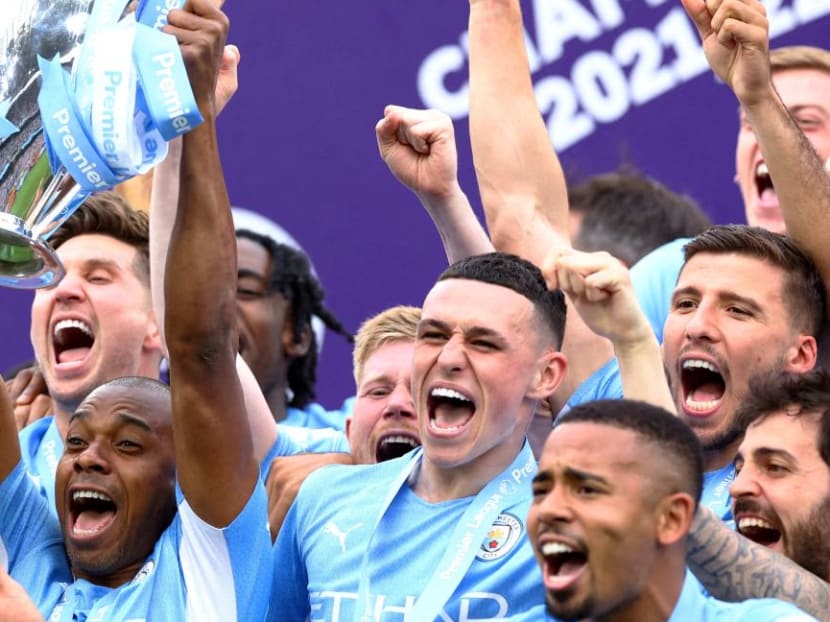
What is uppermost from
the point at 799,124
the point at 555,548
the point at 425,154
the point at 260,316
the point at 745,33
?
the point at 745,33

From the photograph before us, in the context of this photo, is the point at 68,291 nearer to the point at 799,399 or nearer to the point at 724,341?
the point at 724,341

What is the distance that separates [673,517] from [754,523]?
1.83 ft

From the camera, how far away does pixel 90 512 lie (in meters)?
4.18

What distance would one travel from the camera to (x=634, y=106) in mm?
6008

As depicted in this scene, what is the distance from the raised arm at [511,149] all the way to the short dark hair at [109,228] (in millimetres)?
1017

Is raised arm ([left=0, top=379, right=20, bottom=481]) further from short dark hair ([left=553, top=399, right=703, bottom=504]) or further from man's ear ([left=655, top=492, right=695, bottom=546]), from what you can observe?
man's ear ([left=655, top=492, right=695, bottom=546])

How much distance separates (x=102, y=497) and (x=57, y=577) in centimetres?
23

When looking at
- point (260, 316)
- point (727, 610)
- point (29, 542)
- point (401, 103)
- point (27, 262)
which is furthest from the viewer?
point (401, 103)

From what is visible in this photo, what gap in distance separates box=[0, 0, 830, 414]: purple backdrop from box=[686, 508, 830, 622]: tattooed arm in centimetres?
270

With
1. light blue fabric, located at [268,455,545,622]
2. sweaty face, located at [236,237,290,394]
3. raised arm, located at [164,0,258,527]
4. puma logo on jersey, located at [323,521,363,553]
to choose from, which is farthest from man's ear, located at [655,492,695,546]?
sweaty face, located at [236,237,290,394]

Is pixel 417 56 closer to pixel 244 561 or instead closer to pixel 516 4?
pixel 516 4

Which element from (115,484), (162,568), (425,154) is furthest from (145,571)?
(425,154)

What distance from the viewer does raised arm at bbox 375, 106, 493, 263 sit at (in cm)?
420

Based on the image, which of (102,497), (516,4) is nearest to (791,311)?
(516,4)
